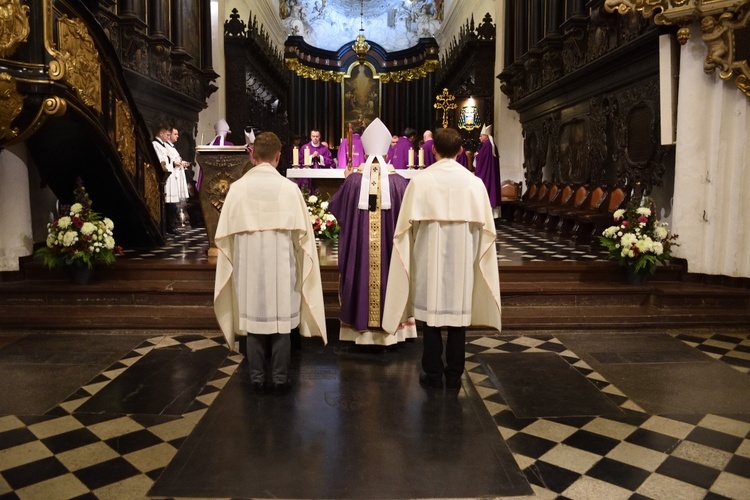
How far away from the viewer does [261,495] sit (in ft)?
9.26

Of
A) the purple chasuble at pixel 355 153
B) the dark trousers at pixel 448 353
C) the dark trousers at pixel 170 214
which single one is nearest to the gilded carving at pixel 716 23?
the purple chasuble at pixel 355 153

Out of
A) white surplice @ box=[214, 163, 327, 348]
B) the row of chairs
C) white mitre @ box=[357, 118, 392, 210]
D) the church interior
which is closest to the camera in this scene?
the church interior

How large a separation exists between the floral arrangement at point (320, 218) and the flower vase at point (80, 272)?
3.46 metres

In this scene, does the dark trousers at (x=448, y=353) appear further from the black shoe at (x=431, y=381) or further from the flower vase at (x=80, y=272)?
the flower vase at (x=80, y=272)

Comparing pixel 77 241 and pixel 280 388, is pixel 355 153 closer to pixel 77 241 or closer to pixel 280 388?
pixel 77 241

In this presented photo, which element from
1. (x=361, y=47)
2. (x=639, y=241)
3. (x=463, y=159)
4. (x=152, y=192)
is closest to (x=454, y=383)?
(x=639, y=241)

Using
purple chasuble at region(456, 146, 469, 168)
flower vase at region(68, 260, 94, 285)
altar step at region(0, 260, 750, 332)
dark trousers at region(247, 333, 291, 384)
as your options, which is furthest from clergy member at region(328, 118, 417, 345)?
purple chasuble at region(456, 146, 469, 168)

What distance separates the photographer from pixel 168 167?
10242 mm

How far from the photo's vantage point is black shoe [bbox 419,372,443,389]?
419 centimetres

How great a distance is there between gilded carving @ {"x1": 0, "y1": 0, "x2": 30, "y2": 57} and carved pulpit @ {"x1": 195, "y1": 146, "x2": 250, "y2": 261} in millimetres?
2285

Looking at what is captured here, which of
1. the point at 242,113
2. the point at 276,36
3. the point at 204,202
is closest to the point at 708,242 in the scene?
the point at 204,202

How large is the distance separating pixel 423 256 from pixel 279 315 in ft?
3.51

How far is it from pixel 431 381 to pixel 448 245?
987 millimetres

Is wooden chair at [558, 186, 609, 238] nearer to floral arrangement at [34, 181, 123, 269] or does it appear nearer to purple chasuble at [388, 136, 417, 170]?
purple chasuble at [388, 136, 417, 170]
